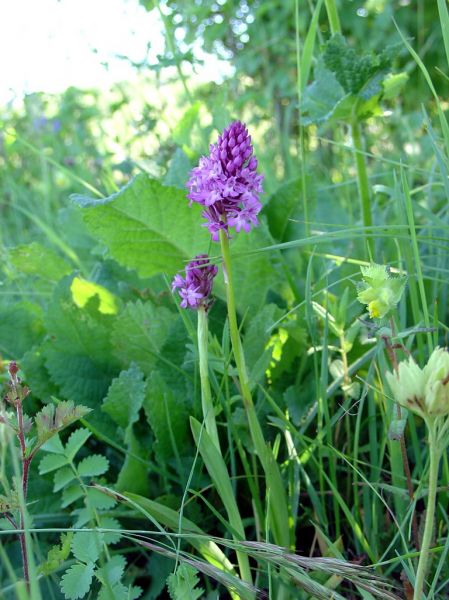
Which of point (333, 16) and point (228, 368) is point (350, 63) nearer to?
point (333, 16)

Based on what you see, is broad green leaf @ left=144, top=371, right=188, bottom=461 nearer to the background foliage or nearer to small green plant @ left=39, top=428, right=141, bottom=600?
the background foliage

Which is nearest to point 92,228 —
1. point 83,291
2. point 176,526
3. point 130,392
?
point 83,291

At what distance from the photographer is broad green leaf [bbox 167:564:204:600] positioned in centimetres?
73

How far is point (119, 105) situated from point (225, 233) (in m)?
1.63

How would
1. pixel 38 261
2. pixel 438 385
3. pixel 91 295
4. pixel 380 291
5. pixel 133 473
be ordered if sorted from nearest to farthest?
pixel 438 385, pixel 380 291, pixel 133 473, pixel 91 295, pixel 38 261

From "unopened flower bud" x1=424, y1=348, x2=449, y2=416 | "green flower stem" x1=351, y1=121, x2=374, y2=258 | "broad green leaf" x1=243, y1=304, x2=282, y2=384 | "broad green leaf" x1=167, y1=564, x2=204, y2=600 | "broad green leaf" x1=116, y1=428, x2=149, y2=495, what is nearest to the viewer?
"unopened flower bud" x1=424, y1=348, x2=449, y2=416

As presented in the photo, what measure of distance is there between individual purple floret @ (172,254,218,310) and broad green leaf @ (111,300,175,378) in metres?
0.30

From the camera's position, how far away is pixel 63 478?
93 cm

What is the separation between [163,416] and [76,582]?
1.10 feet

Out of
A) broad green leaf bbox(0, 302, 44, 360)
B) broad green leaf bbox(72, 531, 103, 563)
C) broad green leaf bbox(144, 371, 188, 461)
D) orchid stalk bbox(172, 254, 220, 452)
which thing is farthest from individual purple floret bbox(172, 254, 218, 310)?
broad green leaf bbox(0, 302, 44, 360)

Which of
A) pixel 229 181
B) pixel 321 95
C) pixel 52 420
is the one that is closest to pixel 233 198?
pixel 229 181

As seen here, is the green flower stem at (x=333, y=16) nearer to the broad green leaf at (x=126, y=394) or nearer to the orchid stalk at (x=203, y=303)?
the orchid stalk at (x=203, y=303)

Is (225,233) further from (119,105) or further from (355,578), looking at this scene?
(119,105)

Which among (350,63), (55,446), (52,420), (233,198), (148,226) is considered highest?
(350,63)
